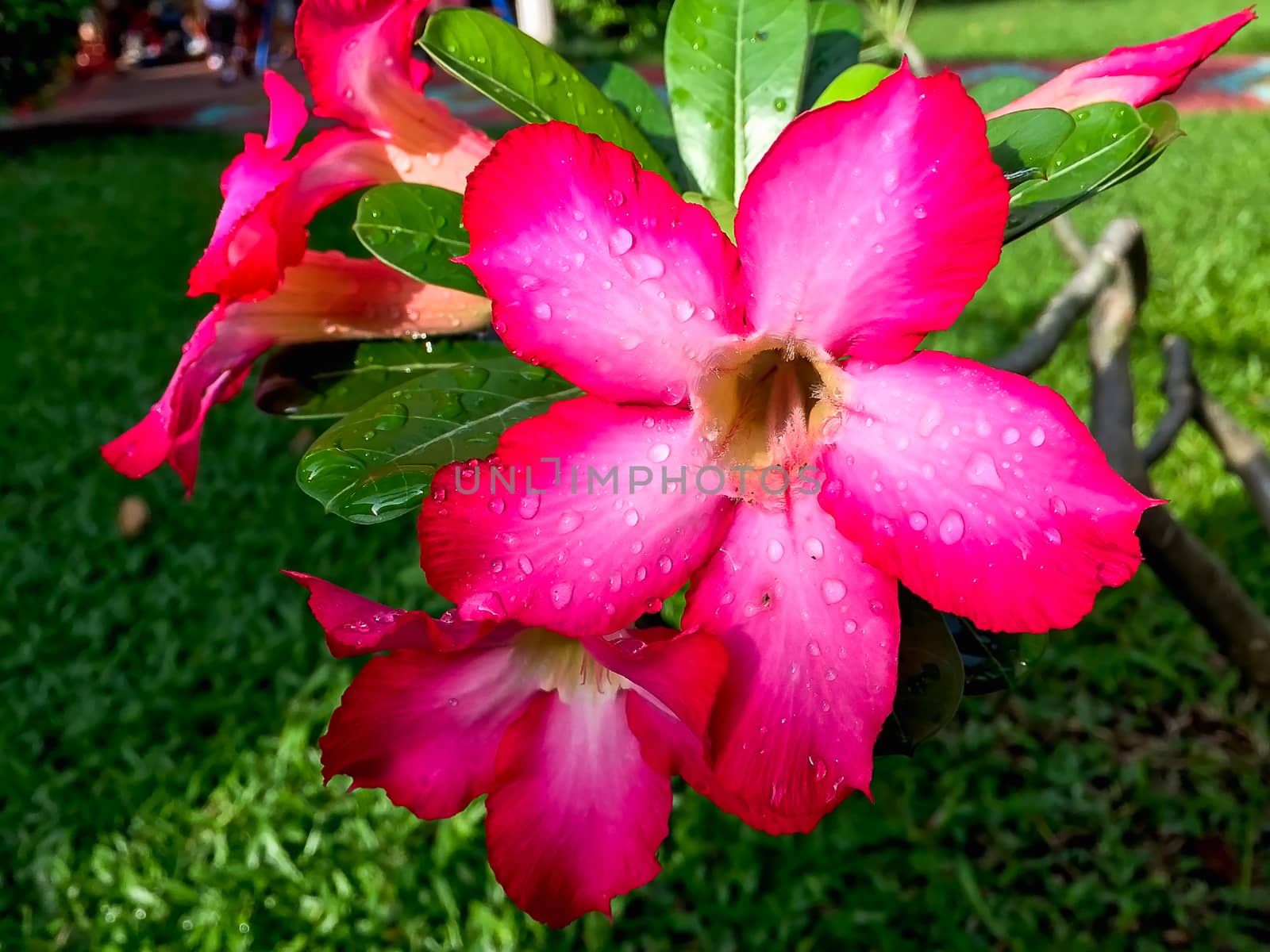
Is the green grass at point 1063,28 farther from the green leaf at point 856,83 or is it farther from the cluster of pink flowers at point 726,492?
the cluster of pink flowers at point 726,492

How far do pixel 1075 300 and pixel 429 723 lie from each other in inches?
53.2

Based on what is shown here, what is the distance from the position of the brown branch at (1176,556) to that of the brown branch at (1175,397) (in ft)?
0.65

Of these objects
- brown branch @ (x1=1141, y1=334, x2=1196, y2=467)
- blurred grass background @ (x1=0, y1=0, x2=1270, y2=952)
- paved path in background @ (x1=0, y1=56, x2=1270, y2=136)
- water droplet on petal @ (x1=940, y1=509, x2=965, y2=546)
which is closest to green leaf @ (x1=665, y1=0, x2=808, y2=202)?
water droplet on petal @ (x1=940, y1=509, x2=965, y2=546)

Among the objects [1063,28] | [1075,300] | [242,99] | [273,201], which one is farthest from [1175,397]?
[1063,28]

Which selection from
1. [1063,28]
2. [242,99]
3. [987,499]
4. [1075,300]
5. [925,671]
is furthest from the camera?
[1063,28]

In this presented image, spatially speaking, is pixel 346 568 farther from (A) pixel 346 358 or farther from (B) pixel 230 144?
(B) pixel 230 144

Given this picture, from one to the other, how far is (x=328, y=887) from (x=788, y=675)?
5.64ft

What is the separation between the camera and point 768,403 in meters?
0.59

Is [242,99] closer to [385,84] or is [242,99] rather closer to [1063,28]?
[1063,28]

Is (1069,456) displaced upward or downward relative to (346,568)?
upward

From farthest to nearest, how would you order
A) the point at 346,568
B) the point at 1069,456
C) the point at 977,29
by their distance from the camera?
the point at 977,29 < the point at 346,568 < the point at 1069,456

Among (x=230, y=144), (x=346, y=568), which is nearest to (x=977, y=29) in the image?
(x=230, y=144)

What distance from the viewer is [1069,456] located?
0.44 m

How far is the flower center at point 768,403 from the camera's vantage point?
523 millimetres
